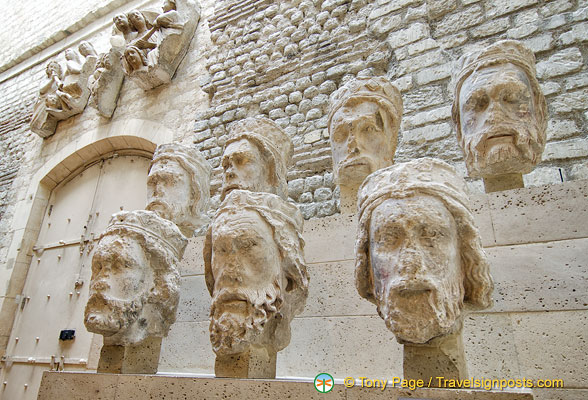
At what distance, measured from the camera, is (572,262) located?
1740mm

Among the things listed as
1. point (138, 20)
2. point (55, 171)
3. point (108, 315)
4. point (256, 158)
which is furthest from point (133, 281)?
point (55, 171)

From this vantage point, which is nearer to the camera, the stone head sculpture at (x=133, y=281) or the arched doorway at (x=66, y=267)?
the stone head sculpture at (x=133, y=281)

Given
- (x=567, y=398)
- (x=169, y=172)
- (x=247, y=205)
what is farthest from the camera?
(x=169, y=172)

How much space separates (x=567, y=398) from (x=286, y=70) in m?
4.00

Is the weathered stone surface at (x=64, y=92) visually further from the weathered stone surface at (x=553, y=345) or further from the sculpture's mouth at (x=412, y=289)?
the weathered stone surface at (x=553, y=345)

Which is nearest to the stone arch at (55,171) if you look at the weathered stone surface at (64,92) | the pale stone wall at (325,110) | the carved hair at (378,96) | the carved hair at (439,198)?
the pale stone wall at (325,110)

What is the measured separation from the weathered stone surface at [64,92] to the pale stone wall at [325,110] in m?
0.17

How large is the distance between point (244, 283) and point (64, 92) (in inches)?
250

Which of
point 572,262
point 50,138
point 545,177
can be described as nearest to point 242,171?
point 572,262

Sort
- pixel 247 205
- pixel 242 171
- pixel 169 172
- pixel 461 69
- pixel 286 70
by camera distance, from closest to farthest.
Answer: pixel 247 205, pixel 461 69, pixel 242 171, pixel 169 172, pixel 286 70

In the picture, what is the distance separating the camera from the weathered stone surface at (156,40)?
5496mm

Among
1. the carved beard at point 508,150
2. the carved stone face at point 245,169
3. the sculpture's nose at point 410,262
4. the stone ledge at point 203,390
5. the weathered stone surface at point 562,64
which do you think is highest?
the weathered stone surface at point 562,64

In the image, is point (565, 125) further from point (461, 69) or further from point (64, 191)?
point (64, 191)

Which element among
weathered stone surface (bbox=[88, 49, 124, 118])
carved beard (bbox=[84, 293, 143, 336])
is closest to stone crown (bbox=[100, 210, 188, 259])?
carved beard (bbox=[84, 293, 143, 336])
